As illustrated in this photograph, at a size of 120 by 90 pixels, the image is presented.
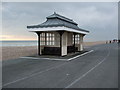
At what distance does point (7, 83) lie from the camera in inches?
229

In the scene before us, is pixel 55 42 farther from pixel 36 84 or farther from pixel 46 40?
pixel 36 84

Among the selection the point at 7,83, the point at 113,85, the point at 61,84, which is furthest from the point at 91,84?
the point at 7,83

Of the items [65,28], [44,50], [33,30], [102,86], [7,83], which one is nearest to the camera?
[102,86]

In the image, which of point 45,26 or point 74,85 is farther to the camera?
point 45,26

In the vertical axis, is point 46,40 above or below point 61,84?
above

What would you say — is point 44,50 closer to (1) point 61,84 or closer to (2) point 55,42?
(2) point 55,42

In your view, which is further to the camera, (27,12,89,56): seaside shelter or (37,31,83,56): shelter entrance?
(37,31,83,56): shelter entrance

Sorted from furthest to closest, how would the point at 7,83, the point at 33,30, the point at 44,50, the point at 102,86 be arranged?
the point at 44,50
the point at 33,30
the point at 7,83
the point at 102,86

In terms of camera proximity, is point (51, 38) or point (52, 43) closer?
point (52, 43)

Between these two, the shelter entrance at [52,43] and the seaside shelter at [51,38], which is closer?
the seaside shelter at [51,38]

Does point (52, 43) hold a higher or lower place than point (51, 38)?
lower

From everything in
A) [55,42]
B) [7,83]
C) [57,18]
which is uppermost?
[57,18]

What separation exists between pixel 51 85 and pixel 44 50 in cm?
1096

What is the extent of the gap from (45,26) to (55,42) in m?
2.42
